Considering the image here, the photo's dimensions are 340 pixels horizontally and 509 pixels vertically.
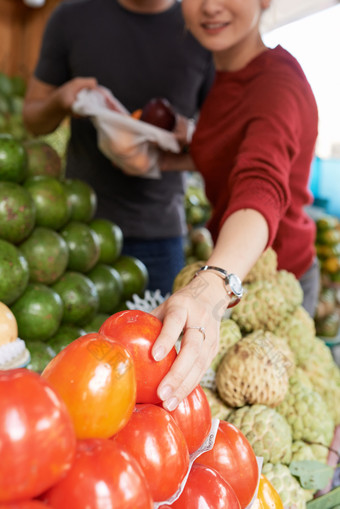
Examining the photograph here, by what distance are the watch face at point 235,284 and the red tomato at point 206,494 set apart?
361 mm

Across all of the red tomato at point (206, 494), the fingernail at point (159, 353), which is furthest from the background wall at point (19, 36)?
the red tomato at point (206, 494)

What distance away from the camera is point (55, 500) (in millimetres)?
476

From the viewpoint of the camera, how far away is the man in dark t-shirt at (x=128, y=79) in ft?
7.05

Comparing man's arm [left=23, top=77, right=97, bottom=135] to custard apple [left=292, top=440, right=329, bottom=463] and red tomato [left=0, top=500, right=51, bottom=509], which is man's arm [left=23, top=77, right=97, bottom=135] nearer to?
custard apple [left=292, top=440, right=329, bottom=463]

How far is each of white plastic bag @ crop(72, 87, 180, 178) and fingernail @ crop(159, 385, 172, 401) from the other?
1255 millimetres

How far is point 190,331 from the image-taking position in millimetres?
808

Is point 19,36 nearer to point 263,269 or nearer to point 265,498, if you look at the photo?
point 263,269

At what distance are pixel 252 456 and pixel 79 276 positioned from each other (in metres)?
0.97

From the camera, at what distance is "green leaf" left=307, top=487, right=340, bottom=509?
3.43 feet

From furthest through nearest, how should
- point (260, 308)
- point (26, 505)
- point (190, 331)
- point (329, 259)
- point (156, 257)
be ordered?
point (329, 259) < point (156, 257) < point (260, 308) < point (190, 331) < point (26, 505)

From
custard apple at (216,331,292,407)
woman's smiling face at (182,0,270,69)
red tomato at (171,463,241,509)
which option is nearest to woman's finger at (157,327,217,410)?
red tomato at (171,463,241,509)

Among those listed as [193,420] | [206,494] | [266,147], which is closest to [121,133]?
[266,147]

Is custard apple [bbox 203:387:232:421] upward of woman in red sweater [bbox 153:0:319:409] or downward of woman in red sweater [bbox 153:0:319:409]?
downward

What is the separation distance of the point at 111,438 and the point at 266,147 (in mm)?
823
